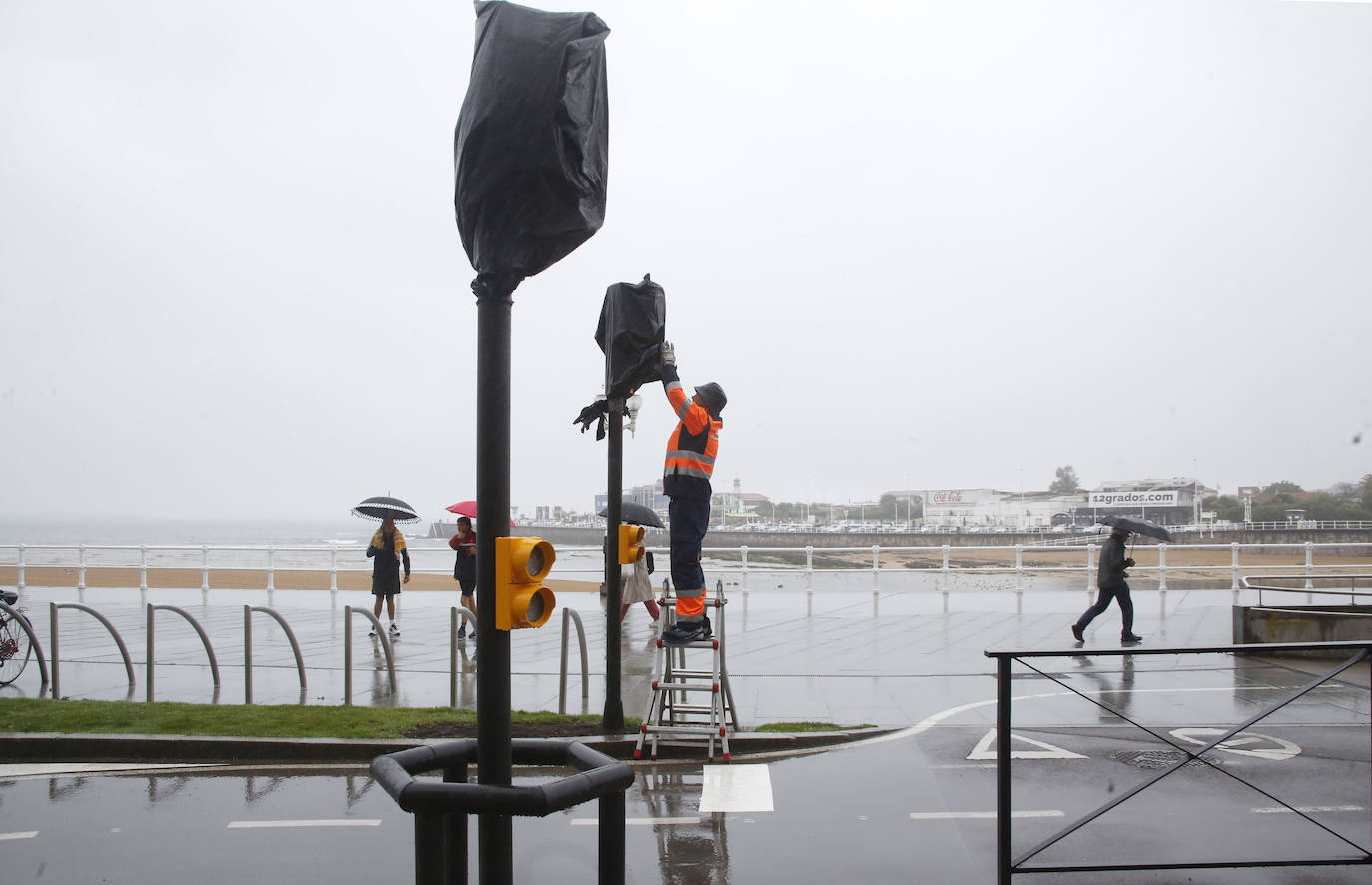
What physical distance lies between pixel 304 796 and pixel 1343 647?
19.7ft

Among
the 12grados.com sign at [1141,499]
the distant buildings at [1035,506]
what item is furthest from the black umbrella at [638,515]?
the 12grados.com sign at [1141,499]

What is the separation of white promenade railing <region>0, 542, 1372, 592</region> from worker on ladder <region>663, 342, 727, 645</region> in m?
2.47

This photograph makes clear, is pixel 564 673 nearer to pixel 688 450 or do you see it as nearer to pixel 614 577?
pixel 614 577

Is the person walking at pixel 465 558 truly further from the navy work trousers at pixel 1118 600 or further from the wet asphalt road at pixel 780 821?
the navy work trousers at pixel 1118 600

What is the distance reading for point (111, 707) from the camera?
8742 millimetres

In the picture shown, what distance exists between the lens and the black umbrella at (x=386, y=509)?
15.1m

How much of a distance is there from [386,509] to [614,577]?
26.9 ft

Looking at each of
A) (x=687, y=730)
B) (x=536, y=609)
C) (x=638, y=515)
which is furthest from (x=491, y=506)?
(x=638, y=515)

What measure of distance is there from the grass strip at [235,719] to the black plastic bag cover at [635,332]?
2875mm

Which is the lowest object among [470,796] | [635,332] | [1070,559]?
[1070,559]

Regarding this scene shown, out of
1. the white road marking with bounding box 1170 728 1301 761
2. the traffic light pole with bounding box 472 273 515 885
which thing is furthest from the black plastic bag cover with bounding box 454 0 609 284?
the white road marking with bounding box 1170 728 1301 761

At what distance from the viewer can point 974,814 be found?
6031mm

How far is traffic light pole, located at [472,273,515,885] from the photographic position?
3135mm

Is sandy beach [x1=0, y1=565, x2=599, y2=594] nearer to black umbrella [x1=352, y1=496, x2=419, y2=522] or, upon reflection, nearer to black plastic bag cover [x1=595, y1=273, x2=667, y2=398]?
black umbrella [x1=352, y1=496, x2=419, y2=522]
